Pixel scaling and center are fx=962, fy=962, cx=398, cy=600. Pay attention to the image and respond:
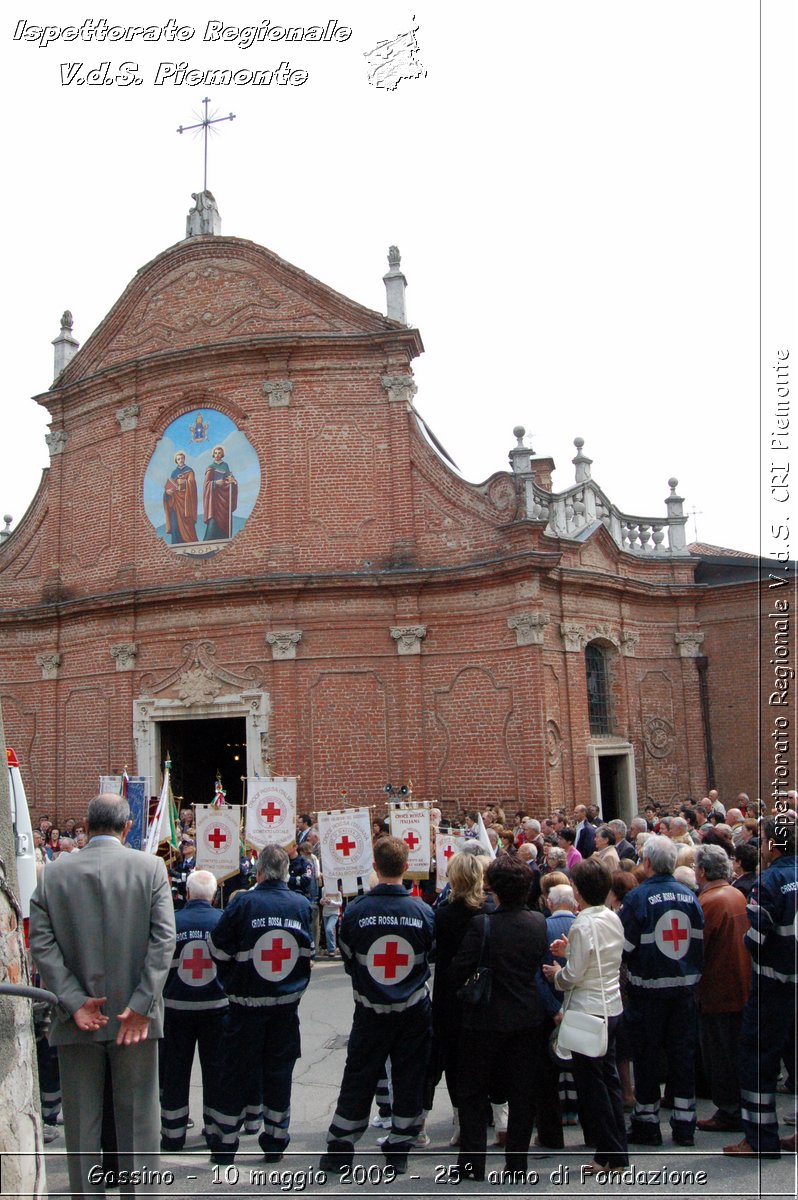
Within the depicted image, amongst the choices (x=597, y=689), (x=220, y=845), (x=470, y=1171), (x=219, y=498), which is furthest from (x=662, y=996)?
(x=219, y=498)

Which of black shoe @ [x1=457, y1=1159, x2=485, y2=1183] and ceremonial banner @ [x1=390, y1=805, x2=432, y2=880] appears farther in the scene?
ceremonial banner @ [x1=390, y1=805, x2=432, y2=880]

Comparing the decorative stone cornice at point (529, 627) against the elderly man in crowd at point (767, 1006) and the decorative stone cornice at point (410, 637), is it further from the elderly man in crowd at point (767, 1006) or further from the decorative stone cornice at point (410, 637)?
the elderly man in crowd at point (767, 1006)

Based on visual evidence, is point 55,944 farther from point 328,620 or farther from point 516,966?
point 328,620

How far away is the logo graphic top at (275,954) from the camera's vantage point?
225 inches

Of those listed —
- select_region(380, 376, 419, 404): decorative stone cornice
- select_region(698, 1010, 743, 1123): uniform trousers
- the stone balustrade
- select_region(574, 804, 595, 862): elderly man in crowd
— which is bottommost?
select_region(698, 1010, 743, 1123): uniform trousers

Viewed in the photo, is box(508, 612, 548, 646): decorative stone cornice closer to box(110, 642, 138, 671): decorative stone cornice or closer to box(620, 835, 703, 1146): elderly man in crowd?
box(110, 642, 138, 671): decorative stone cornice

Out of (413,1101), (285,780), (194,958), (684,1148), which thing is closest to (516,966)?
(413,1101)

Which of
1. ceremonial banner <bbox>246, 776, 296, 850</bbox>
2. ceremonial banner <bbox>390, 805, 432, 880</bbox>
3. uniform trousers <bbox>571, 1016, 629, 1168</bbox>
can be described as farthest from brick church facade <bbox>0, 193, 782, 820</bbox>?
uniform trousers <bbox>571, 1016, 629, 1168</bbox>

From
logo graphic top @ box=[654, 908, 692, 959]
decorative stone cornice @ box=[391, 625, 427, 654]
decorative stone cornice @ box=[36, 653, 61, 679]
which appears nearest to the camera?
logo graphic top @ box=[654, 908, 692, 959]

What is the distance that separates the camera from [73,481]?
69.8ft

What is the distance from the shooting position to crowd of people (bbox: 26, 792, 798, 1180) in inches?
209

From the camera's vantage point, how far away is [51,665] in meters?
20.5

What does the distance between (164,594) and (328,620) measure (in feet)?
11.1

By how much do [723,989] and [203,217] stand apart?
19814 mm
